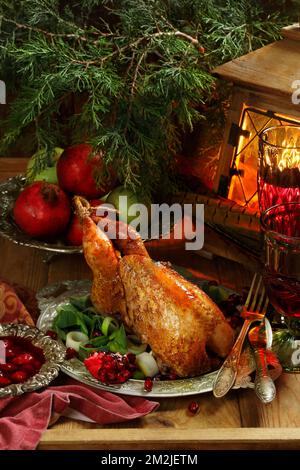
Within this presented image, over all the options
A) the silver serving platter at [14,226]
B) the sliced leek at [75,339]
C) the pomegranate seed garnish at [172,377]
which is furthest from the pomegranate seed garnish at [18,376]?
the silver serving platter at [14,226]

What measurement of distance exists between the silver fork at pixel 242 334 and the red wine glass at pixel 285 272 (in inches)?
1.8

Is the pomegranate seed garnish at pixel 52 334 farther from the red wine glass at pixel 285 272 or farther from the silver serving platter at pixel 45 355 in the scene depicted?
the red wine glass at pixel 285 272

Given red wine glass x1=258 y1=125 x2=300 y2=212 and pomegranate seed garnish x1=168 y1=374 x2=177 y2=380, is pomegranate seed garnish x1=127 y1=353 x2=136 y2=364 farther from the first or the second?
red wine glass x1=258 y1=125 x2=300 y2=212

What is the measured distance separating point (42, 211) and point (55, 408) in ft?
1.59

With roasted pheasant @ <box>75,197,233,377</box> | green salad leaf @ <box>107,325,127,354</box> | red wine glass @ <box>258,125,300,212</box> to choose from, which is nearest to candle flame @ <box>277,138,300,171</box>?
red wine glass @ <box>258,125,300,212</box>

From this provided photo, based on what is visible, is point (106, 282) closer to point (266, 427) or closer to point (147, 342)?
point (147, 342)

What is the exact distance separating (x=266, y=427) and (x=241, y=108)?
604mm

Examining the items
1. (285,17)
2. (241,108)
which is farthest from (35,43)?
(285,17)

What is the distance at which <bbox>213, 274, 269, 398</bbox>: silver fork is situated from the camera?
3.99ft

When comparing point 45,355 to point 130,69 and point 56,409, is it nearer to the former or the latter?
point 56,409

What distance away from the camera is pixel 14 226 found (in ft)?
5.28

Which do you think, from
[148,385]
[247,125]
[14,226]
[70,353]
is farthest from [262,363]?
[14,226]

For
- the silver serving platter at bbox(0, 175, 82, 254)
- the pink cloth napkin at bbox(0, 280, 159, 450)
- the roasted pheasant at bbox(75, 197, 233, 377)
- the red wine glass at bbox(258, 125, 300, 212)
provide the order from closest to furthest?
1. the pink cloth napkin at bbox(0, 280, 159, 450)
2. the roasted pheasant at bbox(75, 197, 233, 377)
3. the red wine glass at bbox(258, 125, 300, 212)
4. the silver serving platter at bbox(0, 175, 82, 254)

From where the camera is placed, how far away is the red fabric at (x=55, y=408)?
1.14 metres
